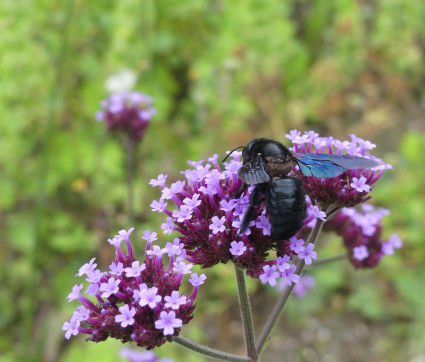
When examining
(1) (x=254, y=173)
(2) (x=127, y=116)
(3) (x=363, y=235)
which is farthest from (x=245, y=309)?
(2) (x=127, y=116)

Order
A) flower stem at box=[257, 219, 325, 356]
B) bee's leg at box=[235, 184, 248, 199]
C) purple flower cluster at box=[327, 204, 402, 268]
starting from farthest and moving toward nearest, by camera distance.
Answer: purple flower cluster at box=[327, 204, 402, 268], flower stem at box=[257, 219, 325, 356], bee's leg at box=[235, 184, 248, 199]

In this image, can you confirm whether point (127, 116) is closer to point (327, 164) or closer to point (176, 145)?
point (176, 145)

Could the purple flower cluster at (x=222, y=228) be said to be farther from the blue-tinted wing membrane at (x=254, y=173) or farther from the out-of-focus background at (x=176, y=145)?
the out-of-focus background at (x=176, y=145)

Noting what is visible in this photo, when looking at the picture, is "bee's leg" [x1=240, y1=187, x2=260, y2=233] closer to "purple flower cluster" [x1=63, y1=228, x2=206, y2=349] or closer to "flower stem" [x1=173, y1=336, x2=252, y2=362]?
"purple flower cluster" [x1=63, y1=228, x2=206, y2=349]

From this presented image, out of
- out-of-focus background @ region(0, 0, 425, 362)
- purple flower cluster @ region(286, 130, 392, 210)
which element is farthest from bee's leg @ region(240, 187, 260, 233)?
out-of-focus background @ region(0, 0, 425, 362)

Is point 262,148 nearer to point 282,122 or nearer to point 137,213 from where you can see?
point 137,213
